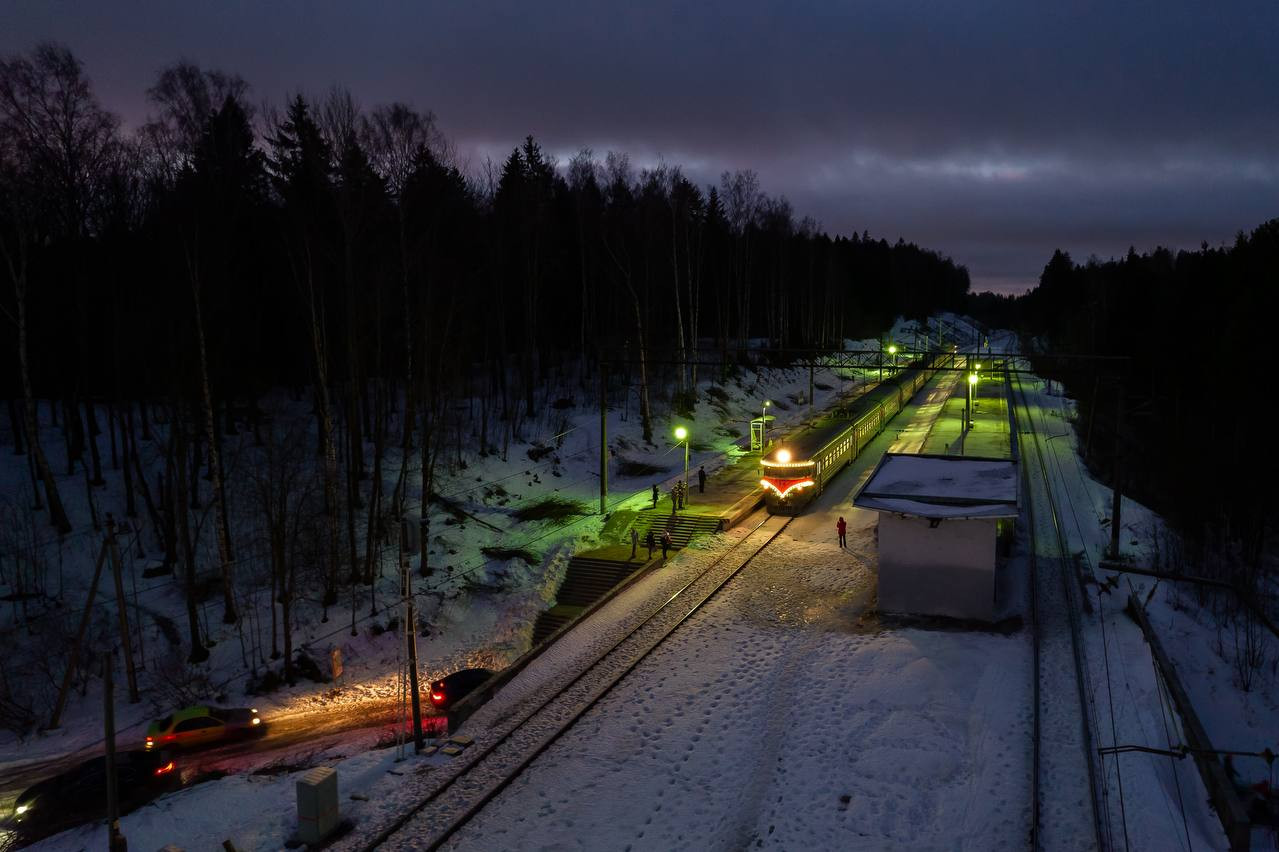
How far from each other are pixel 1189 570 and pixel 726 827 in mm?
22243

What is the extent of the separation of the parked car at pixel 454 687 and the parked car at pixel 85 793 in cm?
591

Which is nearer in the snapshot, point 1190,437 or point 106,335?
point 106,335

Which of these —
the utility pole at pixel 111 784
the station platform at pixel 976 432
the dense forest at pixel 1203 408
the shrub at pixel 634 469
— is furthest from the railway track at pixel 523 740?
the shrub at pixel 634 469

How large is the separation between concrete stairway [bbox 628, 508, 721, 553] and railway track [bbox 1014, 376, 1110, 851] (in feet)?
37.5

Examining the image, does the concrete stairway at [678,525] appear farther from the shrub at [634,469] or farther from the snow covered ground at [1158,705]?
the snow covered ground at [1158,705]

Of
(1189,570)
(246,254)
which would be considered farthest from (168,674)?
(1189,570)

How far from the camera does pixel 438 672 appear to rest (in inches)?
935

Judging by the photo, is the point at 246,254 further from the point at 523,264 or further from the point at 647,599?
the point at 647,599

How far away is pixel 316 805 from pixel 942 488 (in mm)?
16892

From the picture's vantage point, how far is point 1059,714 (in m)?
15.2

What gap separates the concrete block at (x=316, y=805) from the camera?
11742 mm

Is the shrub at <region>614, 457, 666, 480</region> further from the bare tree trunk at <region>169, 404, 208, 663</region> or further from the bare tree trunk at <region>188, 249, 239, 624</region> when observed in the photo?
the bare tree trunk at <region>169, 404, 208, 663</region>

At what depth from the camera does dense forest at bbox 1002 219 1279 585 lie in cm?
3142

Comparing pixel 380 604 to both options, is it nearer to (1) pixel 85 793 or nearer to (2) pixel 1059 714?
(1) pixel 85 793
